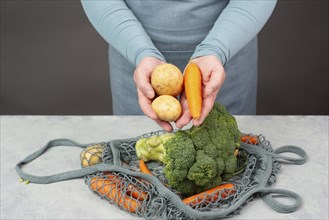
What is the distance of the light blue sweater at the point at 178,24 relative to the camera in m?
1.73

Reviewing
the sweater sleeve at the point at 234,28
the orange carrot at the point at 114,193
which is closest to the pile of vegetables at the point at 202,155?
the orange carrot at the point at 114,193

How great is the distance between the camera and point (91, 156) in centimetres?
160

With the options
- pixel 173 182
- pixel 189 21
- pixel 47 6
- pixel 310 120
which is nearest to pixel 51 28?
pixel 47 6

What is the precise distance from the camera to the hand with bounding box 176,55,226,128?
1486 millimetres

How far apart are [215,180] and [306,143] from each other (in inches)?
16.0

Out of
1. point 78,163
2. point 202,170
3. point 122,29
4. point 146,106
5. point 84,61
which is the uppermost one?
point 122,29

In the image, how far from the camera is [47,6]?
3656mm

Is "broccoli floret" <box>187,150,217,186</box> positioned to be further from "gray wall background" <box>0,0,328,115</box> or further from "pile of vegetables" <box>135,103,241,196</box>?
"gray wall background" <box>0,0,328,115</box>

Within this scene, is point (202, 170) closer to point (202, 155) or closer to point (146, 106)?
point (202, 155)

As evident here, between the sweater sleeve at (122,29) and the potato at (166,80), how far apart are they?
7.2 inches

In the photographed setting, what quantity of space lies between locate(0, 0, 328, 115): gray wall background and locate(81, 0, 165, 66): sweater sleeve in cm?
179

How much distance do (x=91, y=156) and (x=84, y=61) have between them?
223 cm

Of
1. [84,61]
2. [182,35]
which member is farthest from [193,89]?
[84,61]

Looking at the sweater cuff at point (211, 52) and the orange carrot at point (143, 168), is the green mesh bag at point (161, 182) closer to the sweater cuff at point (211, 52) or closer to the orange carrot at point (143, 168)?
the orange carrot at point (143, 168)
